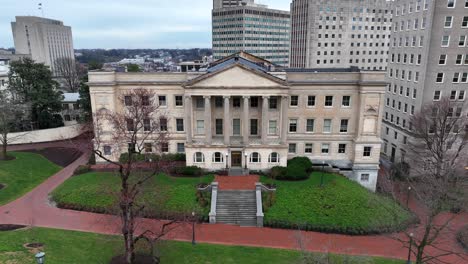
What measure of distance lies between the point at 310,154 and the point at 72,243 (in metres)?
31.4

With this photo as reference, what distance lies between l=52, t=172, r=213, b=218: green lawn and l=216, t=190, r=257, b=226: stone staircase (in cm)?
177

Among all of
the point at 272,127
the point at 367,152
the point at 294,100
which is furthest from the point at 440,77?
the point at 272,127

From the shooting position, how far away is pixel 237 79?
41562mm

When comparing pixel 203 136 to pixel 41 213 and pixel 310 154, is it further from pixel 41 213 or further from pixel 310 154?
pixel 41 213

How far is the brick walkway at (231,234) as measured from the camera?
30344 millimetres

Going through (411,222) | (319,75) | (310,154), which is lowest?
(411,222)

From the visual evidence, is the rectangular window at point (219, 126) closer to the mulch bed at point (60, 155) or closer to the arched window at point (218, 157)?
the arched window at point (218, 157)

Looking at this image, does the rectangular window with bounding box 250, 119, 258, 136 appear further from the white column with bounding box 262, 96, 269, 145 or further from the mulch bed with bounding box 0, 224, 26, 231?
the mulch bed with bounding box 0, 224, 26, 231

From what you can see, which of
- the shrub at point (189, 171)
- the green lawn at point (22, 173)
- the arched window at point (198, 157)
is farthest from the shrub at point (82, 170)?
the arched window at point (198, 157)

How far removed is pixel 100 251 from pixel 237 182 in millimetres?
18072

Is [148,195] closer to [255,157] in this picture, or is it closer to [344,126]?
[255,157]

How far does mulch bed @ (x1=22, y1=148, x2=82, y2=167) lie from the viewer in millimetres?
50094

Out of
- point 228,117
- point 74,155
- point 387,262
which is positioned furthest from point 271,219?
point 74,155

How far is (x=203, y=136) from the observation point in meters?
45.6
